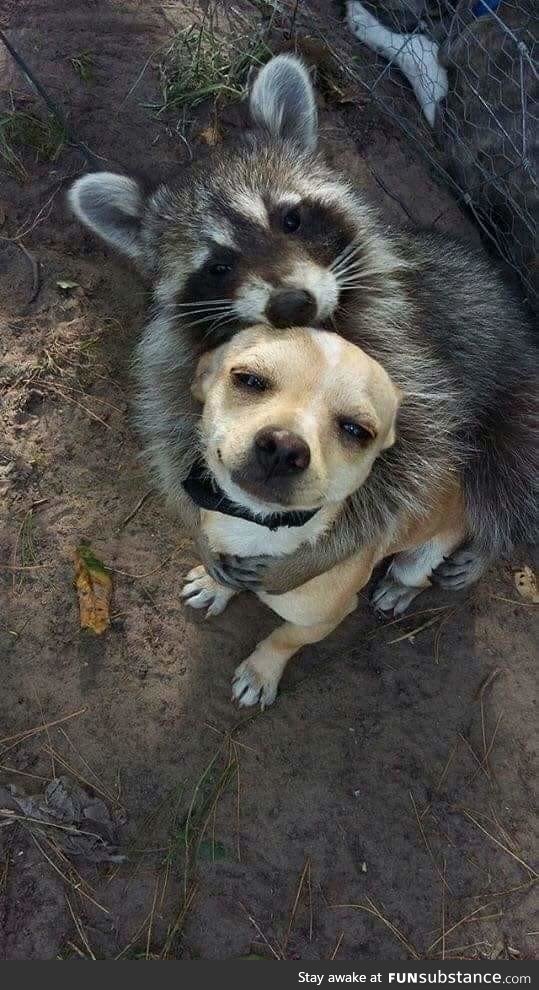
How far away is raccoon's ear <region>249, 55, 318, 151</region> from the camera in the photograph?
2875mm

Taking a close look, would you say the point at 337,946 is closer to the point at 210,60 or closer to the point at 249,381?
the point at 249,381

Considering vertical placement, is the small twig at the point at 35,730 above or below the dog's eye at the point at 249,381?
below

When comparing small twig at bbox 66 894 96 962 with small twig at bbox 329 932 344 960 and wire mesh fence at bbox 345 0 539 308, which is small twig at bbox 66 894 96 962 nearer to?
small twig at bbox 329 932 344 960

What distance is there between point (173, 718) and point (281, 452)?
200 cm

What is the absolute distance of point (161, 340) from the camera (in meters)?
2.81

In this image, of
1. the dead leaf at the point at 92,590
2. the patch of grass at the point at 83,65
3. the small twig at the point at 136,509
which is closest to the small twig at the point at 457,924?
the dead leaf at the point at 92,590

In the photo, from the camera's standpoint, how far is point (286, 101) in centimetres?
298

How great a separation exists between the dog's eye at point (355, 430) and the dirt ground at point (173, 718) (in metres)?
1.71

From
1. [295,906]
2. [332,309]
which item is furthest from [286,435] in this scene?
[295,906]

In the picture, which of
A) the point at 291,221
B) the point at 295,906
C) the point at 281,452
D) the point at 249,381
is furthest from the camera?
the point at 295,906

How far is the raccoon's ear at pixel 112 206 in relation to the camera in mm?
2775

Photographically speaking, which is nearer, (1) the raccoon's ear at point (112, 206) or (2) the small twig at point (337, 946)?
(1) the raccoon's ear at point (112, 206)

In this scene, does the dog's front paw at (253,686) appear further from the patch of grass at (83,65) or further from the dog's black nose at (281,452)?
→ the patch of grass at (83,65)

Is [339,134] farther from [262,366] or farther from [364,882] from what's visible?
[364,882]
